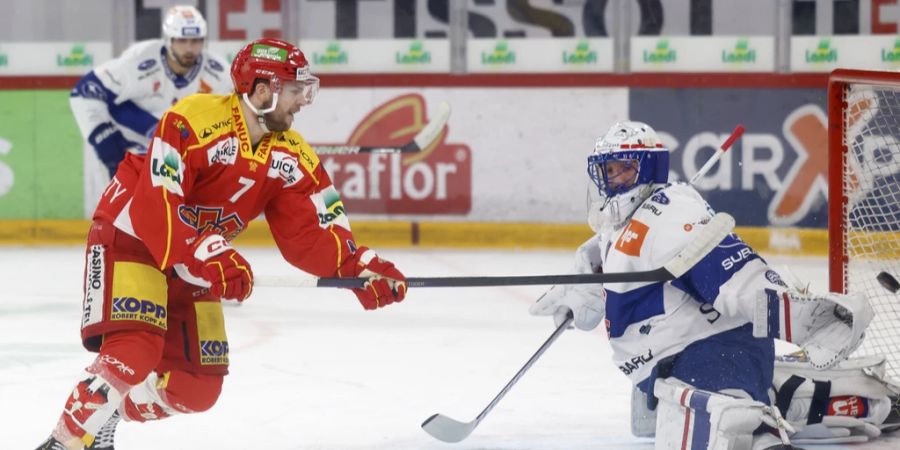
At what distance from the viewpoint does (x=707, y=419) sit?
3041 millimetres

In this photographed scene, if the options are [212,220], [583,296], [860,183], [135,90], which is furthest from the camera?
[135,90]

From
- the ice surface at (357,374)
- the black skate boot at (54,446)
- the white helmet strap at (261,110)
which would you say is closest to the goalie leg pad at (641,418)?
the ice surface at (357,374)

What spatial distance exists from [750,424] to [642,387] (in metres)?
0.38

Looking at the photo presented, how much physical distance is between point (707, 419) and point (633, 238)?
0.44 meters

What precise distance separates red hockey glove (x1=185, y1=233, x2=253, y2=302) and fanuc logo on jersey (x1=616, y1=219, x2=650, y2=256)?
2.72 ft

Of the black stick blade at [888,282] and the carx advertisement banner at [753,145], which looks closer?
the black stick blade at [888,282]

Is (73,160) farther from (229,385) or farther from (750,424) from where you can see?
(750,424)

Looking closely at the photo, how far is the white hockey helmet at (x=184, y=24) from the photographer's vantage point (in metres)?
5.97

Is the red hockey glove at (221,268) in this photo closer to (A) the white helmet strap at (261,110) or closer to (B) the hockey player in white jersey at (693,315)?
(A) the white helmet strap at (261,110)

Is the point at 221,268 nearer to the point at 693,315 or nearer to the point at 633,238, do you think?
the point at 633,238

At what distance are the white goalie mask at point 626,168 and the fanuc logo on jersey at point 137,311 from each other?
3.32ft

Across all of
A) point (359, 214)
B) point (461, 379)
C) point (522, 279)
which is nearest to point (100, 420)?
point (522, 279)

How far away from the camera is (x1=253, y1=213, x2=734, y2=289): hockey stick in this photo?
3076mm

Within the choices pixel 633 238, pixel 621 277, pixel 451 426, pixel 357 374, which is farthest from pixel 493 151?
pixel 621 277
